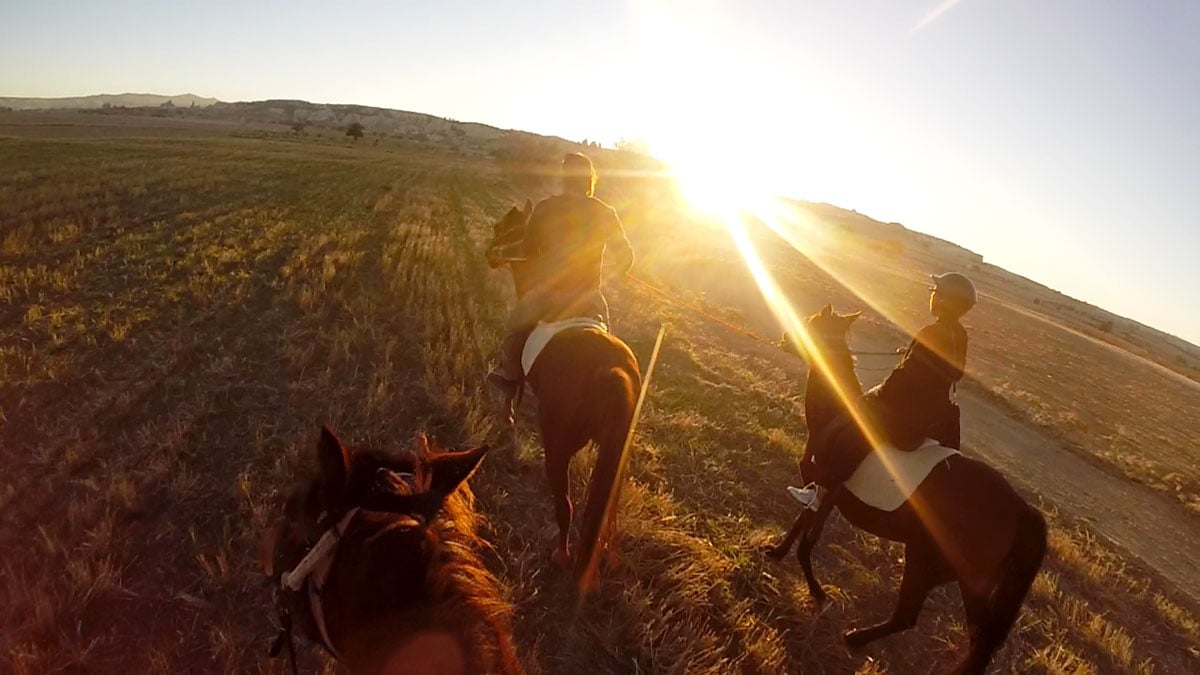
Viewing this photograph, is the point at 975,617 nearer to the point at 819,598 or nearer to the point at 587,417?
the point at 819,598

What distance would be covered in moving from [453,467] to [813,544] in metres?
4.41

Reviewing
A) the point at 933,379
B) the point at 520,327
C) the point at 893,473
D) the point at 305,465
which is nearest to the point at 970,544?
the point at 893,473

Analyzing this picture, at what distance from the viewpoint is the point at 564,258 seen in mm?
5621

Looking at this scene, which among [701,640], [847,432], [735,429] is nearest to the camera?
[701,640]

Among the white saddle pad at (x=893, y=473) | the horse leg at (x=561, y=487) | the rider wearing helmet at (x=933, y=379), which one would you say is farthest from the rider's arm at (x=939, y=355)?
the horse leg at (x=561, y=487)

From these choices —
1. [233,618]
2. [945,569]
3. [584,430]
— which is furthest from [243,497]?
[945,569]

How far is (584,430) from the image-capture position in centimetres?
429

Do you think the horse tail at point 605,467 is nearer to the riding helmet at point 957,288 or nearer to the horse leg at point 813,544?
the horse leg at point 813,544

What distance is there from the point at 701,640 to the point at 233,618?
3.01 metres

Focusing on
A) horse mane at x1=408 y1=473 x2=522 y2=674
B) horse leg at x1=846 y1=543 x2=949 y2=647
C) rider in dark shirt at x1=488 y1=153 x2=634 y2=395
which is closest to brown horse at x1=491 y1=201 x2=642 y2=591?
rider in dark shirt at x1=488 y1=153 x2=634 y2=395

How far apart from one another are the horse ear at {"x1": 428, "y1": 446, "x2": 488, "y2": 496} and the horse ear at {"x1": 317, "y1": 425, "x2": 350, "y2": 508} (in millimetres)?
279

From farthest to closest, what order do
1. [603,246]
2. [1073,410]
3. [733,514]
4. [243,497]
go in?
1. [1073,410]
2. [733,514]
3. [603,246]
4. [243,497]

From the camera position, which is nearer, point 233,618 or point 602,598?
point 233,618

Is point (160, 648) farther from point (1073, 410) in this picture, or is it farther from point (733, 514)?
point (1073, 410)
